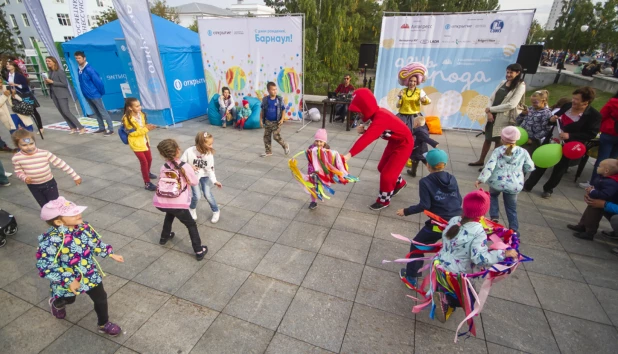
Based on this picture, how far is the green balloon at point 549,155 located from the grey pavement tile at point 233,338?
5.65 m

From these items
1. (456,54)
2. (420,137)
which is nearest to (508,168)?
(420,137)

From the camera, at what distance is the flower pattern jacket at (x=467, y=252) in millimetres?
2412

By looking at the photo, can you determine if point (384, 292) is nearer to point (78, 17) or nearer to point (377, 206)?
point (377, 206)

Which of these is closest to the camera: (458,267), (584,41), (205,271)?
(458,267)

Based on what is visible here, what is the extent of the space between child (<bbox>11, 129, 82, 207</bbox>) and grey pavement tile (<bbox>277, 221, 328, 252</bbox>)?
3065 mm

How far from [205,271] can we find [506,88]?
705 centimetres

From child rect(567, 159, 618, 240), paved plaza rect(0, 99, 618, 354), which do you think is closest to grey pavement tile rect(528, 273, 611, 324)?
paved plaza rect(0, 99, 618, 354)

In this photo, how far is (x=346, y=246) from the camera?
4.23 m

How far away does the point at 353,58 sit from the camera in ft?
59.2

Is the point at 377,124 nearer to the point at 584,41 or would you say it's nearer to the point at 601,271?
the point at 601,271

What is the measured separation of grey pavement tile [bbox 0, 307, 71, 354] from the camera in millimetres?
2752

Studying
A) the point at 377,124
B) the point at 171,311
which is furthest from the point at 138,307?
the point at 377,124

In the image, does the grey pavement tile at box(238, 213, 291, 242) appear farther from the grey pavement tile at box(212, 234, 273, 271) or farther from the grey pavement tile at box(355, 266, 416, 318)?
the grey pavement tile at box(355, 266, 416, 318)

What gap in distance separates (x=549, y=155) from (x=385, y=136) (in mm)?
3203
